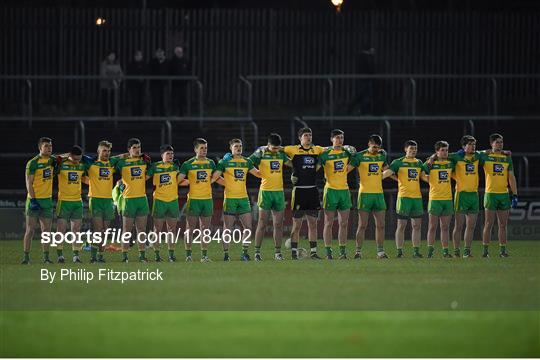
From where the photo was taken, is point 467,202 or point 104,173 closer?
point 104,173

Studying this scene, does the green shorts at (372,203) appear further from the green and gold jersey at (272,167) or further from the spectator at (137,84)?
the spectator at (137,84)

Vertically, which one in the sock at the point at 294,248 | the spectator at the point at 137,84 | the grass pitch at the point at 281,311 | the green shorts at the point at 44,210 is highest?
the spectator at the point at 137,84

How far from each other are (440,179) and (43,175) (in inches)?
278

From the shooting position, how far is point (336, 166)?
1071 inches

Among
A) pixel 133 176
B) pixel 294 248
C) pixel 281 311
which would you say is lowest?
pixel 281 311

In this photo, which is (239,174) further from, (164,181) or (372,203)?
(372,203)

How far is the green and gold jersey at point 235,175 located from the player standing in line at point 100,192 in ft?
6.34

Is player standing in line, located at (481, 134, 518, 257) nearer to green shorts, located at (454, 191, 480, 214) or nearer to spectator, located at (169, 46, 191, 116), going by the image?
green shorts, located at (454, 191, 480, 214)

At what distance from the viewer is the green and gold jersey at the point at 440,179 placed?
2750cm

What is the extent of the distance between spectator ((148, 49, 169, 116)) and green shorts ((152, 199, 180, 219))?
994 centimetres

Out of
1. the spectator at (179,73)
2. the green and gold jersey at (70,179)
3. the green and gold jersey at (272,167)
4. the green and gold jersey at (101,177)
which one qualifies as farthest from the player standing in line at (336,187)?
the spectator at (179,73)

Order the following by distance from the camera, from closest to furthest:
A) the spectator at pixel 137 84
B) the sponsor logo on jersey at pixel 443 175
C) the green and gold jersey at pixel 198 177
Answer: the green and gold jersey at pixel 198 177, the sponsor logo on jersey at pixel 443 175, the spectator at pixel 137 84

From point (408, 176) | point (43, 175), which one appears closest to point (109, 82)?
point (43, 175)

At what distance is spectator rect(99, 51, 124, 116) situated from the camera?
120ft
